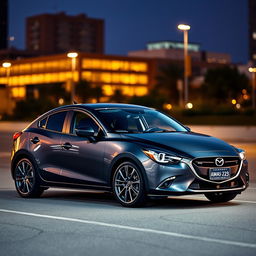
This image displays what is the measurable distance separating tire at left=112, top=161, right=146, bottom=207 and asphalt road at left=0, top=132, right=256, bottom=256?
0.45 ft

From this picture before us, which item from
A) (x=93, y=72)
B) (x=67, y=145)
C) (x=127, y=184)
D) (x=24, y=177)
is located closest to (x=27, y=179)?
(x=24, y=177)

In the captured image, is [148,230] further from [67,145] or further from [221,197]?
[67,145]

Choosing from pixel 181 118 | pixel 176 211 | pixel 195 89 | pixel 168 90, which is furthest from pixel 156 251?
pixel 195 89

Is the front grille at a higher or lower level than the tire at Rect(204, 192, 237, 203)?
higher

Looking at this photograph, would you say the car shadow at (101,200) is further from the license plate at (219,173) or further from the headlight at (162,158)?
the headlight at (162,158)

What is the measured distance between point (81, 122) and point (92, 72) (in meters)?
137

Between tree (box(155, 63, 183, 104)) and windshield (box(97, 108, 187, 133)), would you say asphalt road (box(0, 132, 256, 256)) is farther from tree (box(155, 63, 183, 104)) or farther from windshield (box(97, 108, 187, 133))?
tree (box(155, 63, 183, 104))

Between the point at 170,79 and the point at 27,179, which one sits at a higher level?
the point at 170,79

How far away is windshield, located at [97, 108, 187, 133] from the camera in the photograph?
12.1 meters

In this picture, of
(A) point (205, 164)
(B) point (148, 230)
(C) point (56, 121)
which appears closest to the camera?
(B) point (148, 230)

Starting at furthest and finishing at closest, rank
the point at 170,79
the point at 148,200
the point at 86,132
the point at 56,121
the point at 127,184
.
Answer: the point at 170,79, the point at 56,121, the point at 86,132, the point at 148,200, the point at 127,184

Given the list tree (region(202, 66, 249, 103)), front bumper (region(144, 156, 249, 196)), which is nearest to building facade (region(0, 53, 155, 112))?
tree (region(202, 66, 249, 103))

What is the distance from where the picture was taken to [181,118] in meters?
56.7

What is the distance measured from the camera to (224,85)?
121m
